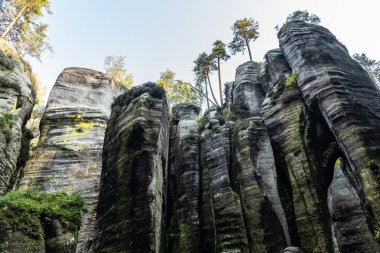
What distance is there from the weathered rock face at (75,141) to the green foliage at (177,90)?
40.6ft

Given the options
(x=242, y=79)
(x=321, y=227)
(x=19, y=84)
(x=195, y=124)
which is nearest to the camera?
(x=321, y=227)

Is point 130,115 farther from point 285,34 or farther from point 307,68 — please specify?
point 285,34

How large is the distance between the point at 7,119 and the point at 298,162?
47.0ft

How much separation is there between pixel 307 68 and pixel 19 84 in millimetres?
16349

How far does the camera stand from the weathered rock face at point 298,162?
518 inches

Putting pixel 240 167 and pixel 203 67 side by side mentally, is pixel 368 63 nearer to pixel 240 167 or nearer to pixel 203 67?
pixel 203 67

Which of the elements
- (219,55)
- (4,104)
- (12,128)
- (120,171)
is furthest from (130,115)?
(219,55)

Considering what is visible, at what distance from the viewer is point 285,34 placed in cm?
2009

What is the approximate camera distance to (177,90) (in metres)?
36.9

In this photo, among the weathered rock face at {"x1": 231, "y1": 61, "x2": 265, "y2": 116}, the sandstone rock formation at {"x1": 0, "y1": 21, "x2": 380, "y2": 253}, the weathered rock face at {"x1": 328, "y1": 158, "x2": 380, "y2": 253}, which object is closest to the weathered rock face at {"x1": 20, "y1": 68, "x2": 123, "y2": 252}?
the sandstone rock formation at {"x1": 0, "y1": 21, "x2": 380, "y2": 253}

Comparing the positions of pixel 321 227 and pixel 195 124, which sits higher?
pixel 195 124

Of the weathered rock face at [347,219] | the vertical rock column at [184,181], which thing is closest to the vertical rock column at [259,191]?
the weathered rock face at [347,219]

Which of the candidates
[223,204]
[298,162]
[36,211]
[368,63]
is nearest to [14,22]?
[36,211]

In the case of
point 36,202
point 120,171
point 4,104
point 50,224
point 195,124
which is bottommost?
point 50,224
